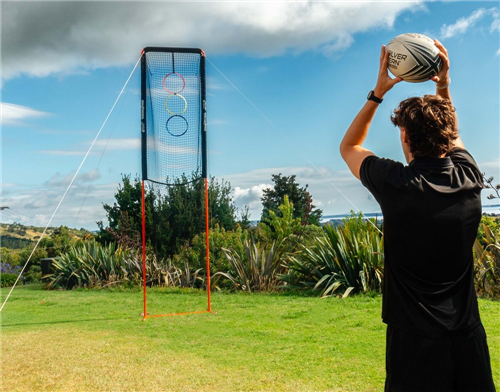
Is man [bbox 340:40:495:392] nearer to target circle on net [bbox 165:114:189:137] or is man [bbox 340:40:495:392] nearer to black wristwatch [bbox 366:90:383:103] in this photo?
black wristwatch [bbox 366:90:383:103]

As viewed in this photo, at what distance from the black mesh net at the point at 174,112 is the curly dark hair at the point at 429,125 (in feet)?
19.8

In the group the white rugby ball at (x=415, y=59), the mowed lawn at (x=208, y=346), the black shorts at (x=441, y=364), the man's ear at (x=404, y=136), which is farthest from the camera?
the mowed lawn at (x=208, y=346)

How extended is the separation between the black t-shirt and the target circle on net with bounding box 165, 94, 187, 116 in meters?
6.45

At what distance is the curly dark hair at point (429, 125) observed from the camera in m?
2.02

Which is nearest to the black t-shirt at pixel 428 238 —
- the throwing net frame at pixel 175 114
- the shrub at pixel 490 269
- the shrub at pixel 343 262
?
the throwing net frame at pixel 175 114

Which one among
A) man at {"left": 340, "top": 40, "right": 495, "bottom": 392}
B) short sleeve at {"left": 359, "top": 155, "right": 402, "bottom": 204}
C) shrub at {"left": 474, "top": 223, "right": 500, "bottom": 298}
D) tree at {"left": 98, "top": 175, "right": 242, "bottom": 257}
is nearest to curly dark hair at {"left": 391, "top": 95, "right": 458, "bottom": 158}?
man at {"left": 340, "top": 40, "right": 495, "bottom": 392}

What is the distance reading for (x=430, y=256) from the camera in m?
2.01

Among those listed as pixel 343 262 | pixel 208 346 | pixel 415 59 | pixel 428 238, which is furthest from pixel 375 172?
pixel 343 262

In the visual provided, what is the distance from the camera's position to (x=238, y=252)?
10914 mm

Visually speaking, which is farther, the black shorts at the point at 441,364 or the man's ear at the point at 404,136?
the man's ear at the point at 404,136

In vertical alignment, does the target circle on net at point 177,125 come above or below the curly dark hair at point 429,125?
above

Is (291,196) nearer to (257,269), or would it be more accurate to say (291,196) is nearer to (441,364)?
(257,269)

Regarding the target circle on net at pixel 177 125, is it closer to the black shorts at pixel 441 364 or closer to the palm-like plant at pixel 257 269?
the palm-like plant at pixel 257 269

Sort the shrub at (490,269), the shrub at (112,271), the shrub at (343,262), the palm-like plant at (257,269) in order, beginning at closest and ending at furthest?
1. the shrub at (490,269)
2. the shrub at (343,262)
3. the palm-like plant at (257,269)
4. the shrub at (112,271)
